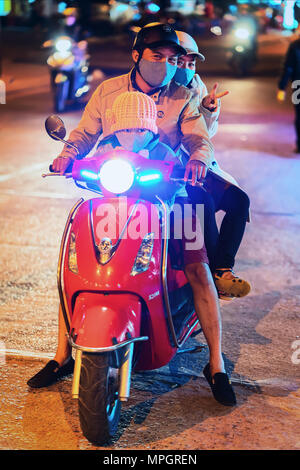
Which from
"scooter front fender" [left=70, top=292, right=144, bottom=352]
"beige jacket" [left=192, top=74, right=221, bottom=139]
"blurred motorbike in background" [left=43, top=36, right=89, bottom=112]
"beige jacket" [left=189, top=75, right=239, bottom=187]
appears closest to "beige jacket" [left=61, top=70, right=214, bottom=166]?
"beige jacket" [left=189, top=75, right=239, bottom=187]

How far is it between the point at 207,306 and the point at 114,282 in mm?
669

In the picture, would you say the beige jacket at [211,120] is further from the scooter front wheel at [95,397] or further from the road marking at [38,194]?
the road marking at [38,194]

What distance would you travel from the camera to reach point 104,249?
10.6 feet

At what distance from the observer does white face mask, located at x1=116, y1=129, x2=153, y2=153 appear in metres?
3.36

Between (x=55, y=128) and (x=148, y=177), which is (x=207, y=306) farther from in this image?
(x=55, y=128)

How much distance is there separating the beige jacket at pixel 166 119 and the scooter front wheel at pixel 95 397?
1.24 m

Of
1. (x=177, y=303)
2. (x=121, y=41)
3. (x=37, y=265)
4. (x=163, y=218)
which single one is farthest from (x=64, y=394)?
(x=121, y=41)

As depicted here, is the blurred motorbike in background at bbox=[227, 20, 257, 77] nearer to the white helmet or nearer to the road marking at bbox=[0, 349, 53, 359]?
the white helmet

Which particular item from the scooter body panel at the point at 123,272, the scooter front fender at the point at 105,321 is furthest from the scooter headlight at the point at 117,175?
the scooter front fender at the point at 105,321

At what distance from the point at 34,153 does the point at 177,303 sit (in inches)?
245

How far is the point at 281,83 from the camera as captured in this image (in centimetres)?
1002

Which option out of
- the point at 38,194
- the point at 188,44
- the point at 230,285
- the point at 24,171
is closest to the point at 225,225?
the point at 230,285

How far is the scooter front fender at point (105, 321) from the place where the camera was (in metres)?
2.97

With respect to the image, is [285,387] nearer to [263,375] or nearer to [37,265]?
[263,375]
